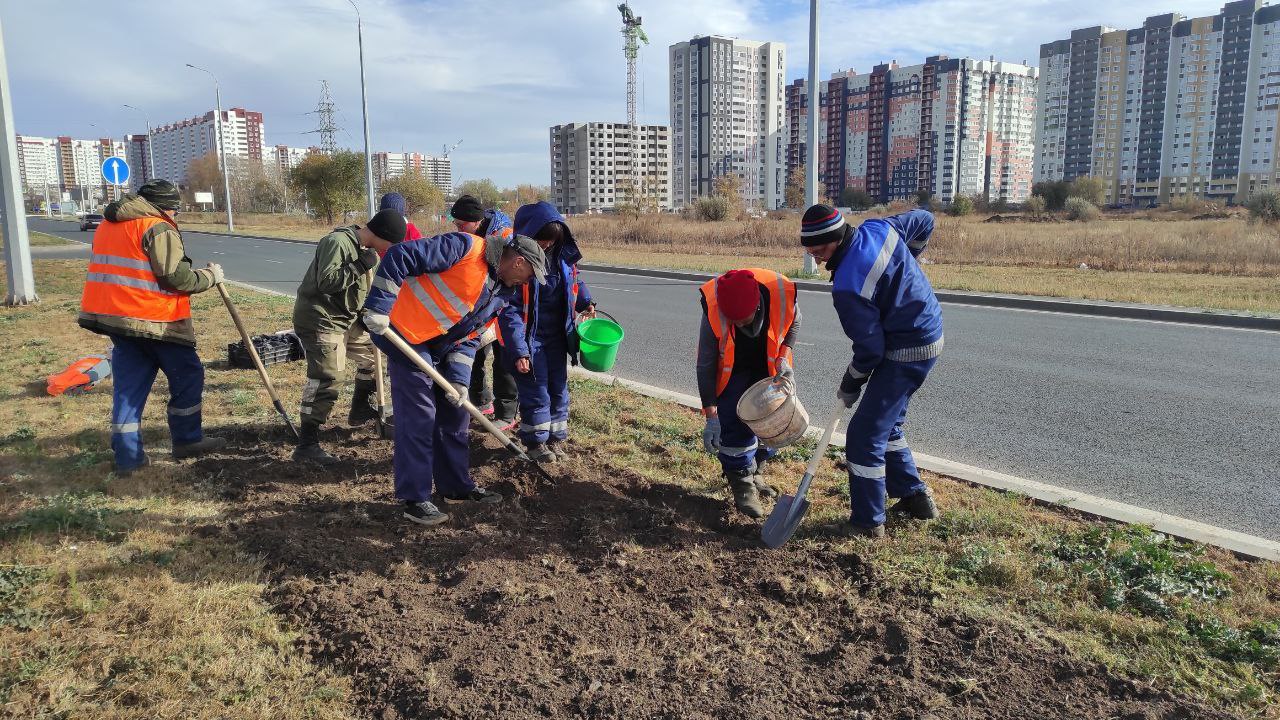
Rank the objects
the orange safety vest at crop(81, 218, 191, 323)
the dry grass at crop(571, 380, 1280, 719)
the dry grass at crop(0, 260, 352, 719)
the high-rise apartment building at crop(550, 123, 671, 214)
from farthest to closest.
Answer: the high-rise apartment building at crop(550, 123, 671, 214) → the orange safety vest at crop(81, 218, 191, 323) → the dry grass at crop(571, 380, 1280, 719) → the dry grass at crop(0, 260, 352, 719)

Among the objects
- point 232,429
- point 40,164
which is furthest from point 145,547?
point 40,164

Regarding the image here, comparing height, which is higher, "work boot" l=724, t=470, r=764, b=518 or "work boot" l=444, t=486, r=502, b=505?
"work boot" l=724, t=470, r=764, b=518

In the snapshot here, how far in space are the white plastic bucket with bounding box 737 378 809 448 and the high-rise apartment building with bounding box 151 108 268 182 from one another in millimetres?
144276

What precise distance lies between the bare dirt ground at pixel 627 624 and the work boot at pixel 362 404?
1.59 meters

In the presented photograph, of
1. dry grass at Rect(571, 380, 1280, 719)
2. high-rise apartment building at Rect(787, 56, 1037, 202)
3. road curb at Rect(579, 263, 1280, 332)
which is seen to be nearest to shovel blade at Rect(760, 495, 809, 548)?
dry grass at Rect(571, 380, 1280, 719)

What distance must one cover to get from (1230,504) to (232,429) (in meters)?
6.29

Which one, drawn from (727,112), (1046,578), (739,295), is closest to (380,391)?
(739,295)

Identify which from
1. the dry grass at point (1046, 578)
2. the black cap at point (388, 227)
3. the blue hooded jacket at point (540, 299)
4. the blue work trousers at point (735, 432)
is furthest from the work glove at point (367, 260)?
the blue work trousers at point (735, 432)

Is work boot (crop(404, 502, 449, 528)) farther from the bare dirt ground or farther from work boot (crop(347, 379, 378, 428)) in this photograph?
work boot (crop(347, 379, 378, 428))

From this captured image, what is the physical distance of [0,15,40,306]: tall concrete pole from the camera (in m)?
12.4

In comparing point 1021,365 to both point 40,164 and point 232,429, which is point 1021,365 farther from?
point 40,164

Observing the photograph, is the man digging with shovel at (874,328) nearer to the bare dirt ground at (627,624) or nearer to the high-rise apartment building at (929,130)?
the bare dirt ground at (627,624)

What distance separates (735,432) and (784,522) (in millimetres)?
652

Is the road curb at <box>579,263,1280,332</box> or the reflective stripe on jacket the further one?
the road curb at <box>579,263,1280,332</box>
